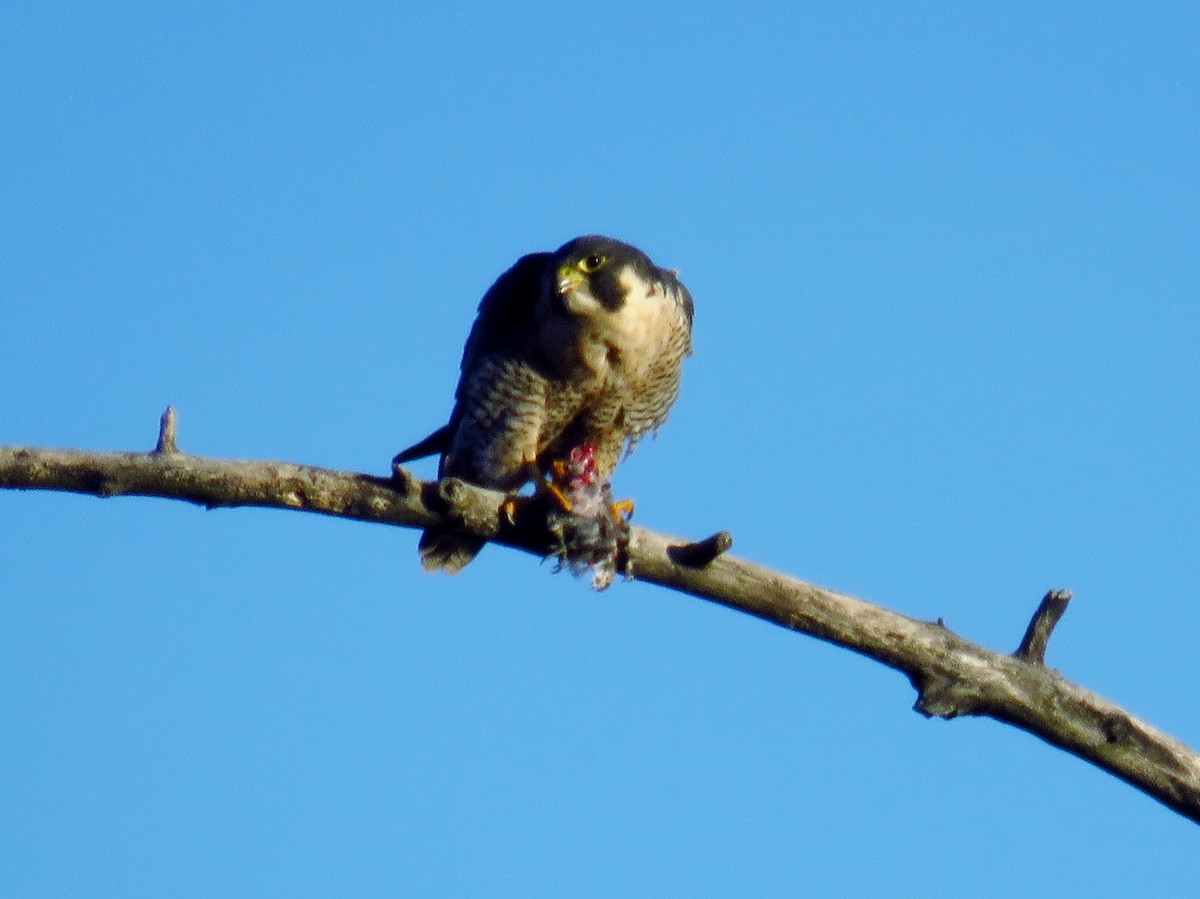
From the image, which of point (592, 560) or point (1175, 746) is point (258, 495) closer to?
point (592, 560)

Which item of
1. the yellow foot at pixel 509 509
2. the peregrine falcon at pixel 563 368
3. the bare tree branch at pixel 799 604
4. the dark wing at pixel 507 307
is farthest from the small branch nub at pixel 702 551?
the dark wing at pixel 507 307

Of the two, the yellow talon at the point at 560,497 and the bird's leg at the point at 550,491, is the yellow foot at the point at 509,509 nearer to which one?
the bird's leg at the point at 550,491

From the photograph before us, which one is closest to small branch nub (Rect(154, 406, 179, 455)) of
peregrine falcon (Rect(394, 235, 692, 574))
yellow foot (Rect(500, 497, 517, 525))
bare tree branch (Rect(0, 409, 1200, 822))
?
bare tree branch (Rect(0, 409, 1200, 822))

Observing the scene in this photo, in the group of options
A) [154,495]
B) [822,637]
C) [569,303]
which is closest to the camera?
[154,495]

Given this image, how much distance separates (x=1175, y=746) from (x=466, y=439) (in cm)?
290

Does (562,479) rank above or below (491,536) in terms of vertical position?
above

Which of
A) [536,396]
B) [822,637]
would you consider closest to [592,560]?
[822,637]

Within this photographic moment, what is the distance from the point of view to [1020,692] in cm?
431

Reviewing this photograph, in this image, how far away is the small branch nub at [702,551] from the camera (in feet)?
13.9

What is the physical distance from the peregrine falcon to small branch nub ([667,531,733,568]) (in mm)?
1335

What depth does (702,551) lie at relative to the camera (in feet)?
14.3

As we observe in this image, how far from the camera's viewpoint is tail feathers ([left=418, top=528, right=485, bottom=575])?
20.0 feet

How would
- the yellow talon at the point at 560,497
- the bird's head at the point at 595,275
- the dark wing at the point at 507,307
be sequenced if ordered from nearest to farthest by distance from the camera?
the yellow talon at the point at 560,497, the bird's head at the point at 595,275, the dark wing at the point at 507,307

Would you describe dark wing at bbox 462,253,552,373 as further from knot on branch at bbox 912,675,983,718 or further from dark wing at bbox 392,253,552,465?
knot on branch at bbox 912,675,983,718
